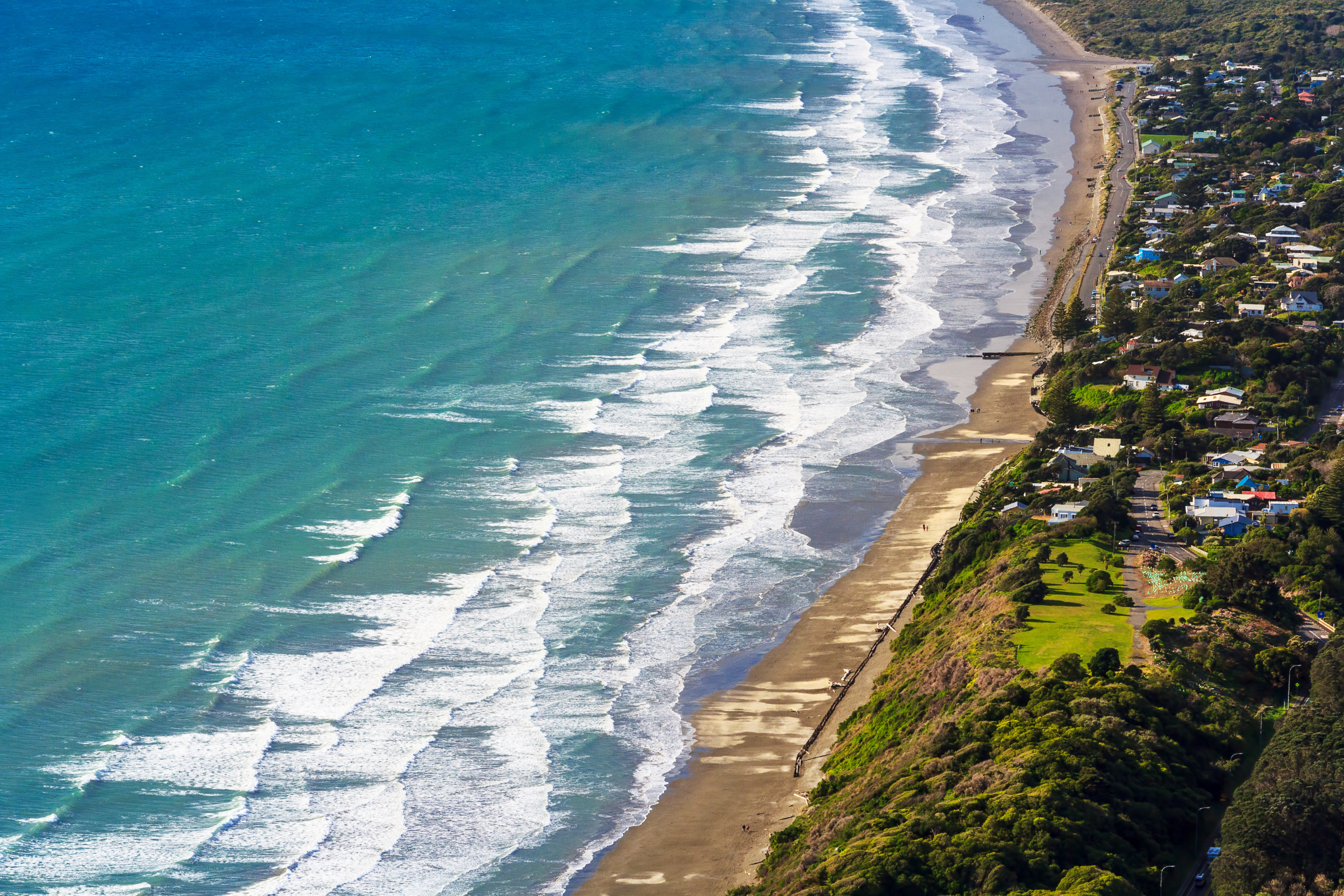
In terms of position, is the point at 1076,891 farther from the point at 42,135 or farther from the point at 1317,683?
the point at 42,135

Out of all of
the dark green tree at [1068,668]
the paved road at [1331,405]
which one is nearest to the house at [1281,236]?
the paved road at [1331,405]

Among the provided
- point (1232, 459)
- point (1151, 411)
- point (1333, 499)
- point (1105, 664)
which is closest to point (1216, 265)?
point (1151, 411)

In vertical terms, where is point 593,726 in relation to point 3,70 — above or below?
below

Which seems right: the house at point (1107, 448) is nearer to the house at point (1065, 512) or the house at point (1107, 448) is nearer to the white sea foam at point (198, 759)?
the house at point (1065, 512)

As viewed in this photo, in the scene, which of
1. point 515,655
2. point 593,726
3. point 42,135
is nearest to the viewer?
point 593,726

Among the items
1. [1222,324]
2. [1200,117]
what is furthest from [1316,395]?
[1200,117]

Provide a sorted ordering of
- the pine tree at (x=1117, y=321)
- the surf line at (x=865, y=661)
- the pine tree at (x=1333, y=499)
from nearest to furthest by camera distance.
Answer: the surf line at (x=865, y=661) < the pine tree at (x=1333, y=499) < the pine tree at (x=1117, y=321)
